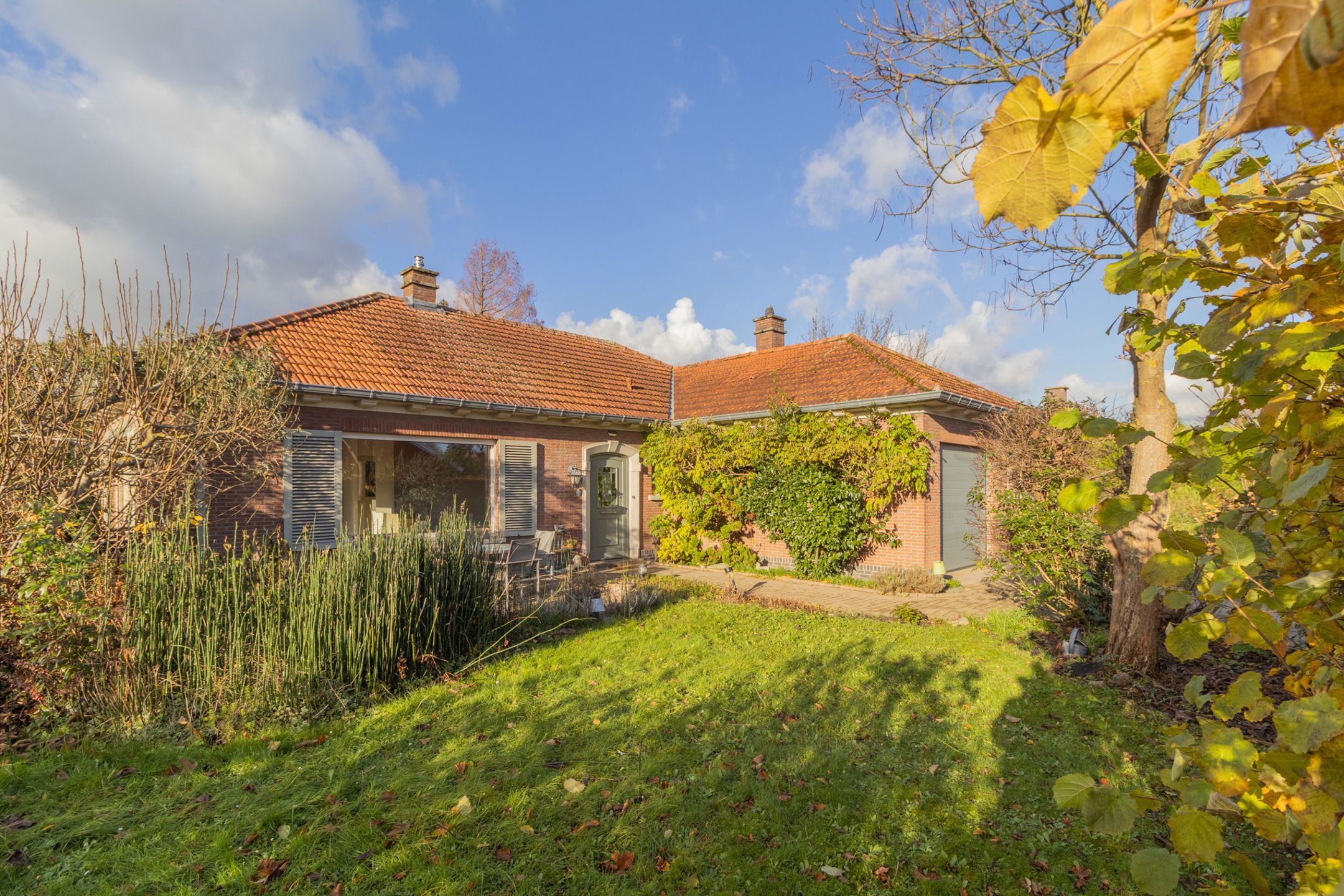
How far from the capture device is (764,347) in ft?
57.7

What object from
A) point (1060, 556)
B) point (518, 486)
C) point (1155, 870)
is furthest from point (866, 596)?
point (1155, 870)

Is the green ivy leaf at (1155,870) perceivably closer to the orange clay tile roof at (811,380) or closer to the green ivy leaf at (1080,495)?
the green ivy leaf at (1080,495)

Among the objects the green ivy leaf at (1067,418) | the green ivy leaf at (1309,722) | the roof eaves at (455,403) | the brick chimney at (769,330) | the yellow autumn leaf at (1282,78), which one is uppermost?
the brick chimney at (769,330)

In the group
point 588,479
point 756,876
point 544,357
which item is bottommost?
point 756,876

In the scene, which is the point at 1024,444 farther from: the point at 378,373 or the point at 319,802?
the point at 378,373

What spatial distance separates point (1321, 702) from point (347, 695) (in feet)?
19.4

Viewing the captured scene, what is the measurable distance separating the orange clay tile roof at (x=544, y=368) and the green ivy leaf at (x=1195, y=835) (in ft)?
35.9

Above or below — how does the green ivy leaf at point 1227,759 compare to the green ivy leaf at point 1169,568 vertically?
below

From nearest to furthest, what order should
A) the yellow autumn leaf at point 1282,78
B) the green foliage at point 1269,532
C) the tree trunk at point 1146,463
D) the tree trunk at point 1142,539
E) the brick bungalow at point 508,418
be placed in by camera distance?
1. the yellow autumn leaf at point 1282,78
2. the green foliage at point 1269,532
3. the tree trunk at point 1146,463
4. the tree trunk at point 1142,539
5. the brick bungalow at point 508,418

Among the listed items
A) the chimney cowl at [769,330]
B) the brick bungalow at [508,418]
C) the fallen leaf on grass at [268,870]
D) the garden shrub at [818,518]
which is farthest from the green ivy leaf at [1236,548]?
the chimney cowl at [769,330]

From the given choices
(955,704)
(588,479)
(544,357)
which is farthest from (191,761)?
(544,357)

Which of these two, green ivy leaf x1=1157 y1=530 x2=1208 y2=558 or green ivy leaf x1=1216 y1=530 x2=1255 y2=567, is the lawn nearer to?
green ivy leaf x1=1157 y1=530 x2=1208 y2=558

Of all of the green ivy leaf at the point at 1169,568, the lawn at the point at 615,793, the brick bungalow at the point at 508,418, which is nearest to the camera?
the green ivy leaf at the point at 1169,568

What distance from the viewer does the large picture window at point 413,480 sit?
12.2 meters
